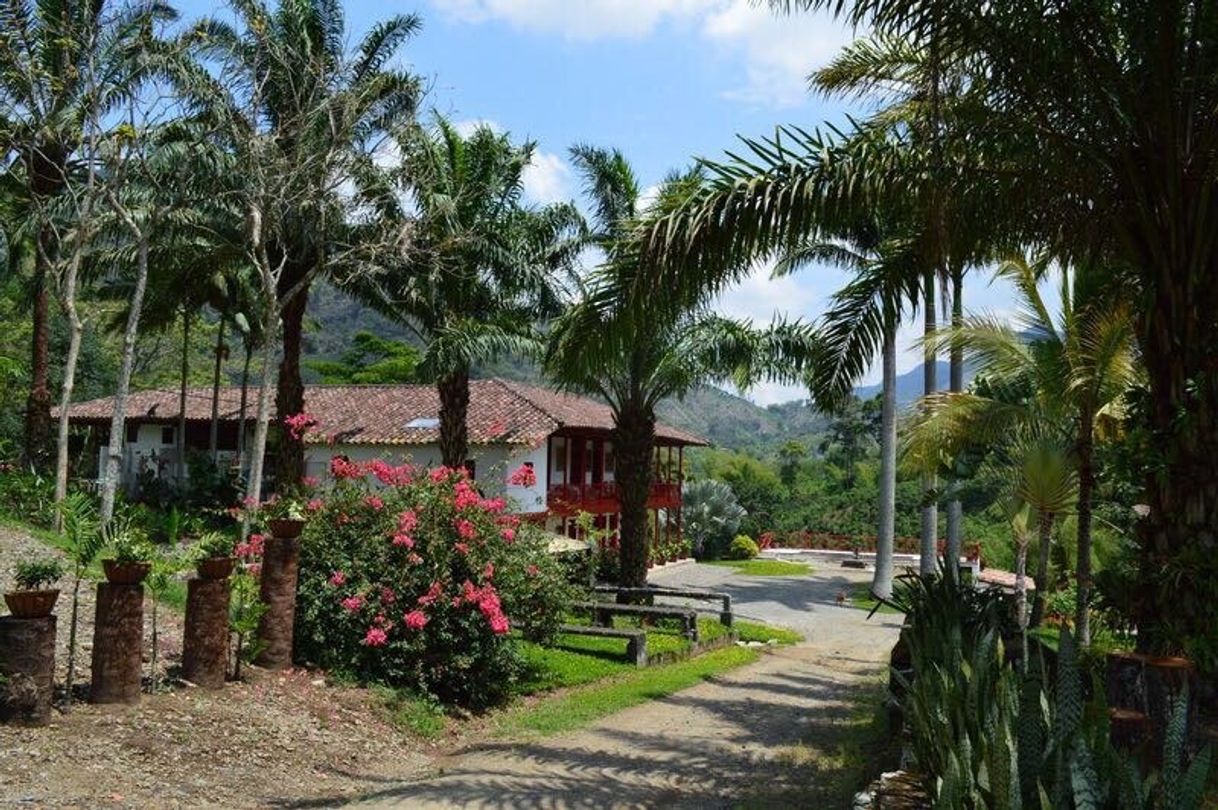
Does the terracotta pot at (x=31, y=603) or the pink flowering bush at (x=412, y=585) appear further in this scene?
the pink flowering bush at (x=412, y=585)

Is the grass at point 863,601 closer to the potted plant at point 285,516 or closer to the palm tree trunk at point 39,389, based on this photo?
the potted plant at point 285,516

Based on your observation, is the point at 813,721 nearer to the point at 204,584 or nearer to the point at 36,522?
the point at 204,584

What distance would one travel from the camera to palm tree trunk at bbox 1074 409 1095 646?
29.5 feet

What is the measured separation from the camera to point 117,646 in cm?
768

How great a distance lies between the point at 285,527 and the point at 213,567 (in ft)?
3.62

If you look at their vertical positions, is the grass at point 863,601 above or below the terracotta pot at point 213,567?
below

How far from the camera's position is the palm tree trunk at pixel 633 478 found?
19234mm

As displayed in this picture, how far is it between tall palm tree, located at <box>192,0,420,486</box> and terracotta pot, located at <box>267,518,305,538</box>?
7167 millimetres

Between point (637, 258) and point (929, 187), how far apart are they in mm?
2176

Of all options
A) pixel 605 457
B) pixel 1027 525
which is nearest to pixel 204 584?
pixel 1027 525

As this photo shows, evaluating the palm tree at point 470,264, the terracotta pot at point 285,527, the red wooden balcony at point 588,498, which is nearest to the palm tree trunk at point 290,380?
the palm tree at point 470,264

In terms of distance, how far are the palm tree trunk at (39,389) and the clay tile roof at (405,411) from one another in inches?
238

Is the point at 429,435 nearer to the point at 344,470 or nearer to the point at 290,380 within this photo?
the point at 290,380

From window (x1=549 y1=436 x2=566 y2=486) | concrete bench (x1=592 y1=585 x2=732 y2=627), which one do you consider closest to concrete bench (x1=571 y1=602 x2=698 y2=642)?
concrete bench (x1=592 y1=585 x2=732 y2=627)
